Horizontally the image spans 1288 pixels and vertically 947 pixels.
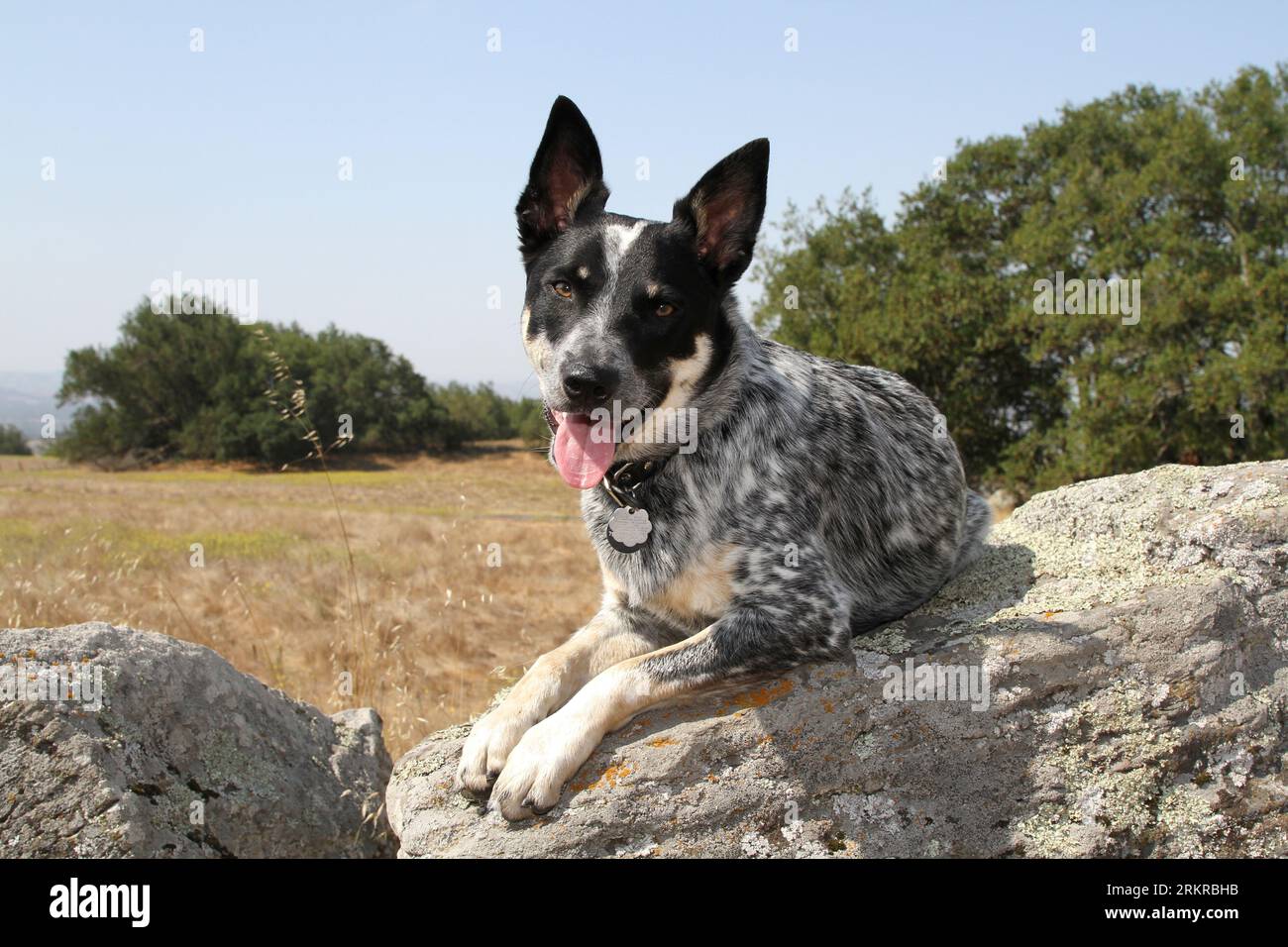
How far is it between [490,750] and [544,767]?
1.28ft

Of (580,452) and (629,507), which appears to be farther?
(629,507)

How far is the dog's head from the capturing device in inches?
176

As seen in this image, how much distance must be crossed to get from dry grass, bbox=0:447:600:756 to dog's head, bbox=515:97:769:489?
384cm

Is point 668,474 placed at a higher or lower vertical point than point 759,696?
higher

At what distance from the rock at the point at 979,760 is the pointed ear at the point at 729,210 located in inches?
84.9

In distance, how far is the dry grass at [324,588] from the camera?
9.04 metres

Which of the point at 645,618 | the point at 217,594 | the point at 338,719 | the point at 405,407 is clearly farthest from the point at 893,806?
the point at 405,407

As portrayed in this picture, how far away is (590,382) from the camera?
4289 mm

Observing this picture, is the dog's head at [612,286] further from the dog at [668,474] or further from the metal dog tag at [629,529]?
the metal dog tag at [629,529]

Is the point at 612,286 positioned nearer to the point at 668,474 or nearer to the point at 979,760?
the point at 668,474

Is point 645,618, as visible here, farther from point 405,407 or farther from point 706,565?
point 405,407

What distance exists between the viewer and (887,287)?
33.8 meters

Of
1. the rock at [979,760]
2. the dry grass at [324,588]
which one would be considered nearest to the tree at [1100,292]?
the dry grass at [324,588]

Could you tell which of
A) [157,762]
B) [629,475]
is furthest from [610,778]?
[157,762]
